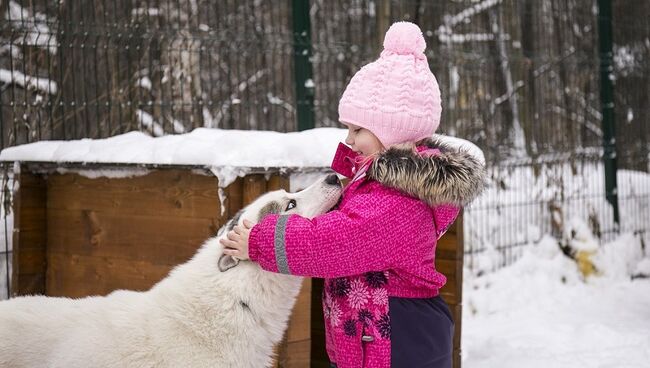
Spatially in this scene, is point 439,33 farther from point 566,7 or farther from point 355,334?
point 355,334

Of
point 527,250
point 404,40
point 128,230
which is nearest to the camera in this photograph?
point 404,40

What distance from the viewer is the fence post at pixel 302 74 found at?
5.91m

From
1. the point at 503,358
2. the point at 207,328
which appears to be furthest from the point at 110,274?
the point at 503,358

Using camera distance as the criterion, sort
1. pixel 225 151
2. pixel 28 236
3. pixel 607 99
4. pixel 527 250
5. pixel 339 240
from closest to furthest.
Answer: pixel 339 240, pixel 225 151, pixel 28 236, pixel 527 250, pixel 607 99

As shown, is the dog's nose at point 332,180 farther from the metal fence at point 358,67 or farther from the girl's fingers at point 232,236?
the metal fence at point 358,67

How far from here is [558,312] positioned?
22.2 feet

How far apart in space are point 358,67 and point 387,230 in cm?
451

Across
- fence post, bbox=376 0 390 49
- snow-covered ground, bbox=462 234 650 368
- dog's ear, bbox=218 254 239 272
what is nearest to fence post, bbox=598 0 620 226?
snow-covered ground, bbox=462 234 650 368

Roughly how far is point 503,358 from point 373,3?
3634mm

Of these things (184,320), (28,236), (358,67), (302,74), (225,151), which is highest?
(358,67)

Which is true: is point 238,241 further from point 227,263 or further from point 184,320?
point 184,320

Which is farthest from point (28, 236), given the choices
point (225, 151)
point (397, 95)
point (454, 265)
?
point (397, 95)

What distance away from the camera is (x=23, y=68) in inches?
215

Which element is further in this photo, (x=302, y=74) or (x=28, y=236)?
(x=302, y=74)
